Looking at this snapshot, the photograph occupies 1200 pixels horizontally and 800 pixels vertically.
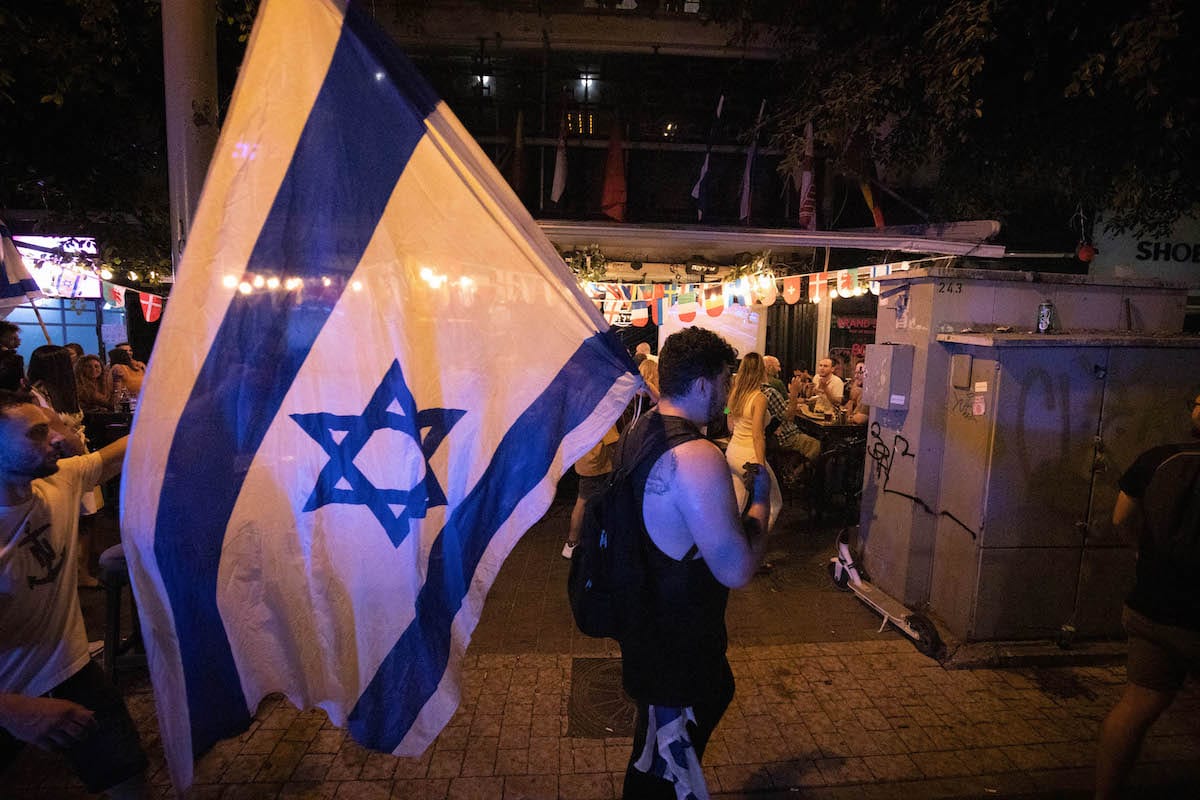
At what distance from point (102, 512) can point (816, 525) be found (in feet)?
30.6

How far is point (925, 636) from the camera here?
16.0 feet

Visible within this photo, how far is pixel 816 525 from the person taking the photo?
8.16 metres

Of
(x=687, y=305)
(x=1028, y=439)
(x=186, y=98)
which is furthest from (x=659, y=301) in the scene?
(x=186, y=98)

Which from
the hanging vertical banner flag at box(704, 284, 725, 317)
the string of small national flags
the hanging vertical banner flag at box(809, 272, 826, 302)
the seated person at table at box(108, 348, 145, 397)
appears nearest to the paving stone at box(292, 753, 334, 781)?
the string of small national flags

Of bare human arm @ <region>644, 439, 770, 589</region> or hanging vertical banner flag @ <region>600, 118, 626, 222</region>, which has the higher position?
hanging vertical banner flag @ <region>600, 118, 626, 222</region>

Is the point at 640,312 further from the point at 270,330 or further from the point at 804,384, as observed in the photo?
the point at 270,330

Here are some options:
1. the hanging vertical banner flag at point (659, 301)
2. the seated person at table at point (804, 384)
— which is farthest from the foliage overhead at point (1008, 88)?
the seated person at table at point (804, 384)

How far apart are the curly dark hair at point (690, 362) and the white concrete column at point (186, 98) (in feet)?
7.80

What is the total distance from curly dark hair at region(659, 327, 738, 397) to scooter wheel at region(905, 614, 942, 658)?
11.7 feet

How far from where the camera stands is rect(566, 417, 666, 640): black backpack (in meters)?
2.44

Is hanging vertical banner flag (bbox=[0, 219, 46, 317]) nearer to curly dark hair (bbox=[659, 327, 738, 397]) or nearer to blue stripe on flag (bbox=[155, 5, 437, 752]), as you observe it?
blue stripe on flag (bbox=[155, 5, 437, 752])

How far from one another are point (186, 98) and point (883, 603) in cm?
601

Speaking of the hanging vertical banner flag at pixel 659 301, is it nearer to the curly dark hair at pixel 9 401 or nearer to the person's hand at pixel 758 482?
the person's hand at pixel 758 482

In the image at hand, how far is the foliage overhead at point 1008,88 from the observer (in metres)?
5.41
